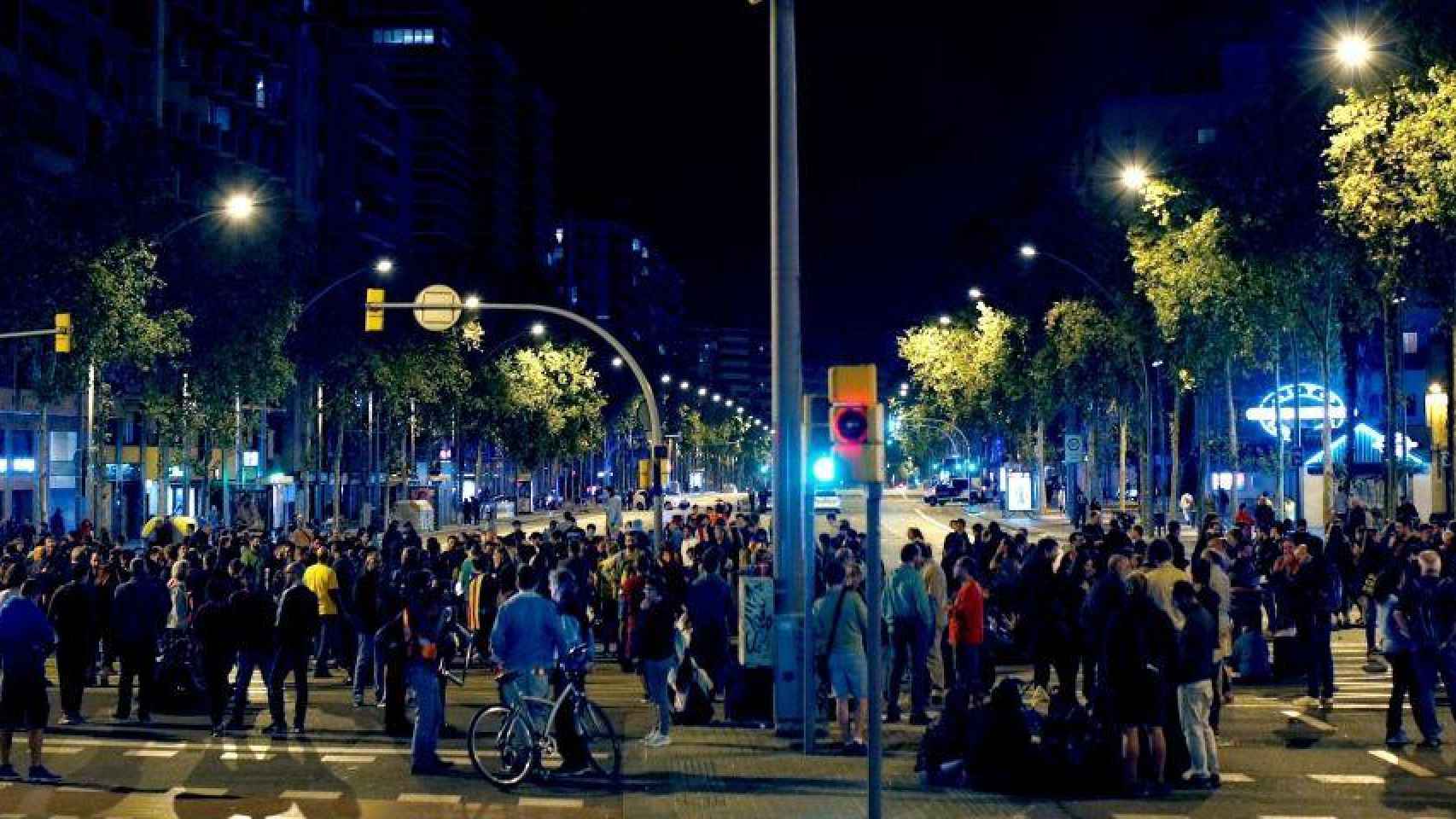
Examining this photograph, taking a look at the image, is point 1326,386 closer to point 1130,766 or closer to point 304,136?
point 1130,766

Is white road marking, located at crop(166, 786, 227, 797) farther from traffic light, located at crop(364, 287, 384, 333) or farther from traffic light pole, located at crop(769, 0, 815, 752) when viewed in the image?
traffic light, located at crop(364, 287, 384, 333)

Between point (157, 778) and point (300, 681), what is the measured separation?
3195mm

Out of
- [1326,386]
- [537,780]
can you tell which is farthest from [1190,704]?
[1326,386]

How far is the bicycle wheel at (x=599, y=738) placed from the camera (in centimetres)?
1507

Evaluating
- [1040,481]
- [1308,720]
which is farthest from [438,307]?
[1040,481]

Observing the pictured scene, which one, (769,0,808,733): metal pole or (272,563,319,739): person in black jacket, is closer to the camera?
(769,0,808,733): metal pole

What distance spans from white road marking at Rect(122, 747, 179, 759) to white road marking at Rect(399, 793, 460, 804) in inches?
127

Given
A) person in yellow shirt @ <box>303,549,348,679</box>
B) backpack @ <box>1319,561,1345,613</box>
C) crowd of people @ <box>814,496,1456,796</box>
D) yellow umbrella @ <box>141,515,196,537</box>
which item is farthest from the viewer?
yellow umbrella @ <box>141,515,196,537</box>

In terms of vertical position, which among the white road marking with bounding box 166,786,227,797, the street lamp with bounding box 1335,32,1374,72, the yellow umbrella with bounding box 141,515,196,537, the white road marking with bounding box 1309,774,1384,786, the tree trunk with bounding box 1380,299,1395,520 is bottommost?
the white road marking with bounding box 1309,774,1384,786

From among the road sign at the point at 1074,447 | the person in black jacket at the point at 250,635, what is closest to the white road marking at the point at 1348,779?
the person in black jacket at the point at 250,635

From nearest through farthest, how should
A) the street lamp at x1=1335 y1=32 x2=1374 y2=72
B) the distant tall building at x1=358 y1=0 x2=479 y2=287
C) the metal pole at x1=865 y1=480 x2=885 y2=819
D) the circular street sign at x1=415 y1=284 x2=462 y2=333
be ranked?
the metal pole at x1=865 y1=480 x2=885 y2=819 < the street lamp at x1=1335 y1=32 x2=1374 y2=72 < the circular street sign at x1=415 y1=284 x2=462 y2=333 < the distant tall building at x1=358 y1=0 x2=479 y2=287

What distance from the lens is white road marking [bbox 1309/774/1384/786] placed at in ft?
48.4

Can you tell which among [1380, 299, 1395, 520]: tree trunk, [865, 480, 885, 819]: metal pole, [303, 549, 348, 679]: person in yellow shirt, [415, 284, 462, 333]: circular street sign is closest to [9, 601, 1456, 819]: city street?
[865, 480, 885, 819]: metal pole

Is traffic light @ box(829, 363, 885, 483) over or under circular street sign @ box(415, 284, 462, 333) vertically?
under
